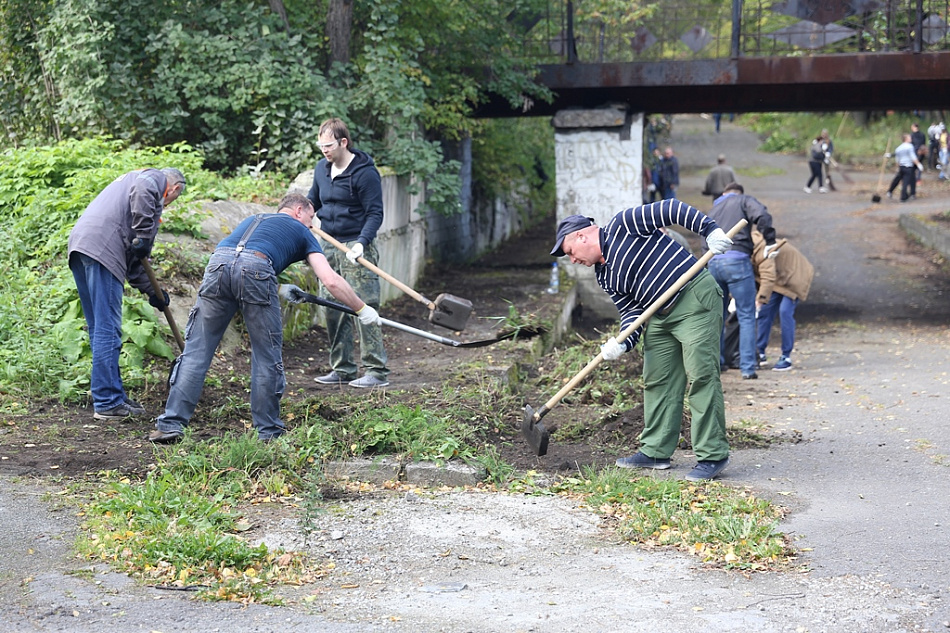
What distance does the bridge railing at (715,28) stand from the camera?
46.5 ft

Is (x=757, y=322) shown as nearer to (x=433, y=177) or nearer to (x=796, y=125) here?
(x=433, y=177)

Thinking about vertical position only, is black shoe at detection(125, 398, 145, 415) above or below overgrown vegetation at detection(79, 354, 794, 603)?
above

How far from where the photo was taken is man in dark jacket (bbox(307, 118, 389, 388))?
7.96 meters

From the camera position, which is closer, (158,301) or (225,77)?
(158,301)

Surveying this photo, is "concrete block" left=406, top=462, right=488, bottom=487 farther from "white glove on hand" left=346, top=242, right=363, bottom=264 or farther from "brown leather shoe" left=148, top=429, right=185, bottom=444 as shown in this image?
"white glove on hand" left=346, top=242, right=363, bottom=264

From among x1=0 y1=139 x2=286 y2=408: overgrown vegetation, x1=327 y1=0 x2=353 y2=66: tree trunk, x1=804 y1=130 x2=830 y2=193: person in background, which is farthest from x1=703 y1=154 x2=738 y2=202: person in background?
x1=804 y1=130 x2=830 y2=193: person in background

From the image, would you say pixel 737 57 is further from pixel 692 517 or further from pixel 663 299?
pixel 692 517

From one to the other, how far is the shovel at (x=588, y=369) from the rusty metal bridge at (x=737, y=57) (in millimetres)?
8922

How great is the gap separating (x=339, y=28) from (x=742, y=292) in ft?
20.1

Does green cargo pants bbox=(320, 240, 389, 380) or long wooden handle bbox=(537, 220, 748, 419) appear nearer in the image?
long wooden handle bbox=(537, 220, 748, 419)

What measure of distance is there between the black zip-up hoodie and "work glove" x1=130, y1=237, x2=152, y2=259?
1569mm

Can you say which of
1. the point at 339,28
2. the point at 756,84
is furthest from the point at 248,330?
the point at 756,84

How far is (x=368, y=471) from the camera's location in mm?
6023

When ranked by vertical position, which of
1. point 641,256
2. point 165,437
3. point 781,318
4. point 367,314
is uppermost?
point 641,256
